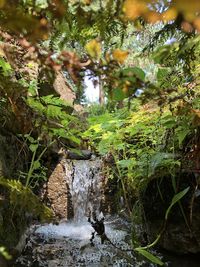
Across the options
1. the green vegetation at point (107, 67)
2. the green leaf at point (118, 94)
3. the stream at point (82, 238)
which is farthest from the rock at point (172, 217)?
the green leaf at point (118, 94)

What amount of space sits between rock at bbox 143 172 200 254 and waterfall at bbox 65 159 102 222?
7.76 feet

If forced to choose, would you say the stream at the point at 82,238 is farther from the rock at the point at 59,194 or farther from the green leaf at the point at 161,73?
the green leaf at the point at 161,73

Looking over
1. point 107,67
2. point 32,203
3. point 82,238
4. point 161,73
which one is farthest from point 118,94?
point 82,238

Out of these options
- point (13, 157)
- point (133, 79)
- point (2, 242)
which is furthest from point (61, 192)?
point (133, 79)

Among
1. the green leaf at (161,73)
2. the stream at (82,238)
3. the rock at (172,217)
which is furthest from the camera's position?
the stream at (82,238)

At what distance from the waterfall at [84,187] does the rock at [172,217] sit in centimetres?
236

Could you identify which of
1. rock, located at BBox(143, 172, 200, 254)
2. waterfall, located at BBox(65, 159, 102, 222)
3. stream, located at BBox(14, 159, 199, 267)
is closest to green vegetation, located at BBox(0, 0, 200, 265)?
rock, located at BBox(143, 172, 200, 254)

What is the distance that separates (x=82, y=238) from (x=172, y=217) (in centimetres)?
167

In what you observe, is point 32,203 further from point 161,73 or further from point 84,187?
point 84,187

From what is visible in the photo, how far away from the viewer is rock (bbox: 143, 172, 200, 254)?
10.4ft

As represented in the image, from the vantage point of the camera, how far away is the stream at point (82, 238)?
3365 mm

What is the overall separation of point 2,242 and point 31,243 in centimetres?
161

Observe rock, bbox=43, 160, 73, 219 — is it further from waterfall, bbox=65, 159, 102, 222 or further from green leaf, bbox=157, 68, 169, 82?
green leaf, bbox=157, 68, 169, 82

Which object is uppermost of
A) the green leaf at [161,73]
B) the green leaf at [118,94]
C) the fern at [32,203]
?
the green leaf at [161,73]
